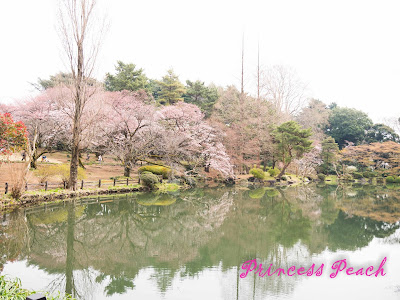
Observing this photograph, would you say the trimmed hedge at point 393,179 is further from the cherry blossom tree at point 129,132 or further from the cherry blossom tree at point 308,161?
the cherry blossom tree at point 129,132

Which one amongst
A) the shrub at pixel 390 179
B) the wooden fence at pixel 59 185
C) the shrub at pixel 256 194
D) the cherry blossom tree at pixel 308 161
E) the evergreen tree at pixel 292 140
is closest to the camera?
the wooden fence at pixel 59 185

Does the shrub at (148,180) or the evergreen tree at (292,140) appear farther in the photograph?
the evergreen tree at (292,140)

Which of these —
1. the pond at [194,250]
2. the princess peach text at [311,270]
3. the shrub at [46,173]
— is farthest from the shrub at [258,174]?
the princess peach text at [311,270]

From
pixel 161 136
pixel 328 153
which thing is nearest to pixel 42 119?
pixel 161 136

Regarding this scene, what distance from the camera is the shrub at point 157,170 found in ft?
60.0

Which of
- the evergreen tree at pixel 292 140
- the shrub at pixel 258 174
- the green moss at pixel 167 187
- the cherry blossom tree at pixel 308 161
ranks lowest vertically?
the green moss at pixel 167 187

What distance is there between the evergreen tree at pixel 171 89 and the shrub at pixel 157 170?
9934 millimetres

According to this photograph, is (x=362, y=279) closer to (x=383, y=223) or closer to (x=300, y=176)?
(x=383, y=223)

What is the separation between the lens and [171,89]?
2866 cm

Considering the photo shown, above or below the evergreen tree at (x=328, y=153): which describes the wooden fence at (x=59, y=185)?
below

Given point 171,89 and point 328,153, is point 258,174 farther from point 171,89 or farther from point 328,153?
point 171,89

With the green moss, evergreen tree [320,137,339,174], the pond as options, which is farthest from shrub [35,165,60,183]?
evergreen tree [320,137,339,174]

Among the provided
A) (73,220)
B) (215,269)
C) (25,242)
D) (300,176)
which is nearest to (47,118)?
(73,220)

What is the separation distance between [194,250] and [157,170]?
12.2 m
